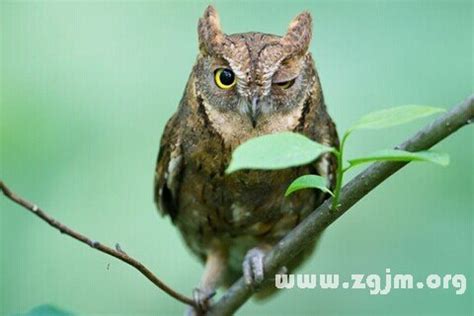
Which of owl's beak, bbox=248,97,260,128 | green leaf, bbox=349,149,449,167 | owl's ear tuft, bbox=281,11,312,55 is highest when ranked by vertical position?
owl's ear tuft, bbox=281,11,312,55

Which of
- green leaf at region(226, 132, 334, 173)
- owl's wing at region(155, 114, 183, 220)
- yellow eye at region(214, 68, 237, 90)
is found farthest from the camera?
owl's wing at region(155, 114, 183, 220)

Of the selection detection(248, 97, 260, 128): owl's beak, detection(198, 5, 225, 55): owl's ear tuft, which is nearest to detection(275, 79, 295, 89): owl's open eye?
detection(248, 97, 260, 128): owl's beak

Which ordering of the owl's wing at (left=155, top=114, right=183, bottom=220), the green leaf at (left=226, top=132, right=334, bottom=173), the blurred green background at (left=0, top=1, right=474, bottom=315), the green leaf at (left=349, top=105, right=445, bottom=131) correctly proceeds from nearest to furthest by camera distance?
the green leaf at (left=226, top=132, right=334, bottom=173) → the green leaf at (left=349, top=105, right=445, bottom=131) → the owl's wing at (left=155, top=114, right=183, bottom=220) → the blurred green background at (left=0, top=1, right=474, bottom=315)

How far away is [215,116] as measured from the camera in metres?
3.05

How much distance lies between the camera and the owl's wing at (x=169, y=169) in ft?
10.8

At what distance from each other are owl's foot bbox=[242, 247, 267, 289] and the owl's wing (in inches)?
16.0

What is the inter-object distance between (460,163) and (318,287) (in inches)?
33.4

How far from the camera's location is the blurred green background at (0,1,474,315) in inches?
150

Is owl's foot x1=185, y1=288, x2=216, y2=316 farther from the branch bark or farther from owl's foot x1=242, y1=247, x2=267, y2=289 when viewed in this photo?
the branch bark

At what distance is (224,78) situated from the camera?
2.91 metres

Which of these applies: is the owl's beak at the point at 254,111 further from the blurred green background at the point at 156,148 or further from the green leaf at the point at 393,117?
the green leaf at the point at 393,117

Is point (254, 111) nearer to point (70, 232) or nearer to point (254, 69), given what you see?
point (254, 69)

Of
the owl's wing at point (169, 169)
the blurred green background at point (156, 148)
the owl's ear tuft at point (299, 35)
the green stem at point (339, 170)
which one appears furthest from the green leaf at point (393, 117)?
the blurred green background at point (156, 148)

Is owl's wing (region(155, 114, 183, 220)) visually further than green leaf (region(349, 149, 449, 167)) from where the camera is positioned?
Yes
